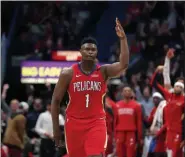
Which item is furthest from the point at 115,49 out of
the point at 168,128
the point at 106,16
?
the point at 168,128

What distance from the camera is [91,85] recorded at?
8547 mm

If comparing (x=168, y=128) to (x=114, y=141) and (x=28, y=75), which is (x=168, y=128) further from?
(x=28, y=75)

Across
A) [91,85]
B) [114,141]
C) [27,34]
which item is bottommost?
[114,141]

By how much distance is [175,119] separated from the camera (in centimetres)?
1399

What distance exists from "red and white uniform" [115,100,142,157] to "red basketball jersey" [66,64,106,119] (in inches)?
265

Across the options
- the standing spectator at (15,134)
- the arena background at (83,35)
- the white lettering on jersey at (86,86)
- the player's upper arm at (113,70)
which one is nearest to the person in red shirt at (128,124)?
the standing spectator at (15,134)

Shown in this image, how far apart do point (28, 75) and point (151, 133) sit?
5.93m

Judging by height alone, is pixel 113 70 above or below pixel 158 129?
above

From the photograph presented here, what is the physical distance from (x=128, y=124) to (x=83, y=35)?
22.8 feet

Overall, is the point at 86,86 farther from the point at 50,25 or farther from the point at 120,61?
the point at 50,25

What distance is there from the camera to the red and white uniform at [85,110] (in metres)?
8.54

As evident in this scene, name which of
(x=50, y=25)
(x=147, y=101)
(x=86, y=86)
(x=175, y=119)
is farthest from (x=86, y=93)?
(x=50, y=25)

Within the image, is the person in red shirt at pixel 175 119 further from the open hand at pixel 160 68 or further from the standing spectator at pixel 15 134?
the standing spectator at pixel 15 134

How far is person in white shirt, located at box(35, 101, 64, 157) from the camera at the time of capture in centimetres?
1564
